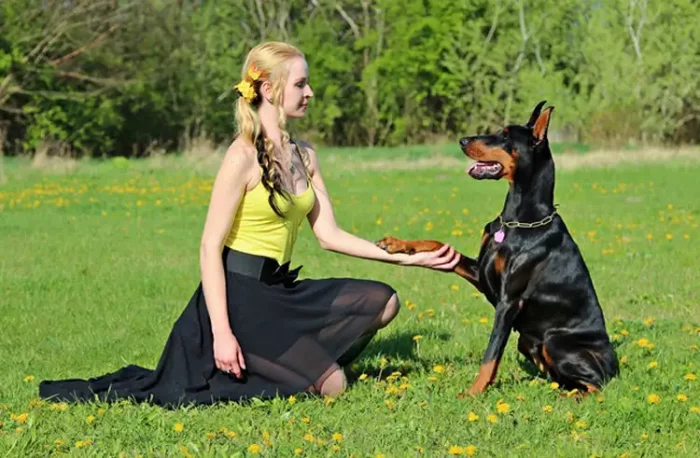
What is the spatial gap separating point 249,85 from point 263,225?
75 cm

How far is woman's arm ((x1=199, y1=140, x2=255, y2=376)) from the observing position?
501 cm

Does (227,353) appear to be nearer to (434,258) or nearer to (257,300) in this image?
(257,300)

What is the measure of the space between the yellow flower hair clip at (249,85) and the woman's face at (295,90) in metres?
0.16

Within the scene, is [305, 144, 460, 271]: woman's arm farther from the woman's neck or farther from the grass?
the grass

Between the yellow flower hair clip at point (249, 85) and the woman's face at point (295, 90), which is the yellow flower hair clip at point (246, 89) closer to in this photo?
the yellow flower hair clip at point (249, 85)

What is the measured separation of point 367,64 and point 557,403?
4063 cm

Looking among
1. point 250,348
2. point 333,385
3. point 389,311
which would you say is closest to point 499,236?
point 389,311

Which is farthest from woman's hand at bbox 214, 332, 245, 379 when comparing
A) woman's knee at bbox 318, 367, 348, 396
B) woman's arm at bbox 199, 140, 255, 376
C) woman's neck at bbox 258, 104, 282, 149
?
woman's neck at bbox 258, 104, 282, 149

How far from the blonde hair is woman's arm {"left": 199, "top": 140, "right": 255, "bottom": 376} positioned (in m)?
0.13

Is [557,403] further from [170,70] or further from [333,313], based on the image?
[170,70]

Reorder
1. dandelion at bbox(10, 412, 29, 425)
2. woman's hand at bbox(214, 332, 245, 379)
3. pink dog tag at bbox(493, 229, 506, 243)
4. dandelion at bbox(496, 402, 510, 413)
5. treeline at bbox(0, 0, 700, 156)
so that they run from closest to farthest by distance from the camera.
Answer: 1. dandelion at bbox(10, 412, 29, 425)
2. dandelion at bbox(496, 402, 510, 413)
3. woman's hand at bbox(214, 332, 245, 379)
4. pink dog tag at bbox(493, 229, 506, 243)
5. treeline at bbox(0, 0, 700, 156)

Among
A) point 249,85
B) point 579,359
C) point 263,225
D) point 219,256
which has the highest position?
point 249,85

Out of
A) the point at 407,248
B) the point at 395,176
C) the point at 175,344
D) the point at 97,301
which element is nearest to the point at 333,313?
the point at 407,248

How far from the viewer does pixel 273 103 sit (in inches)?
205
